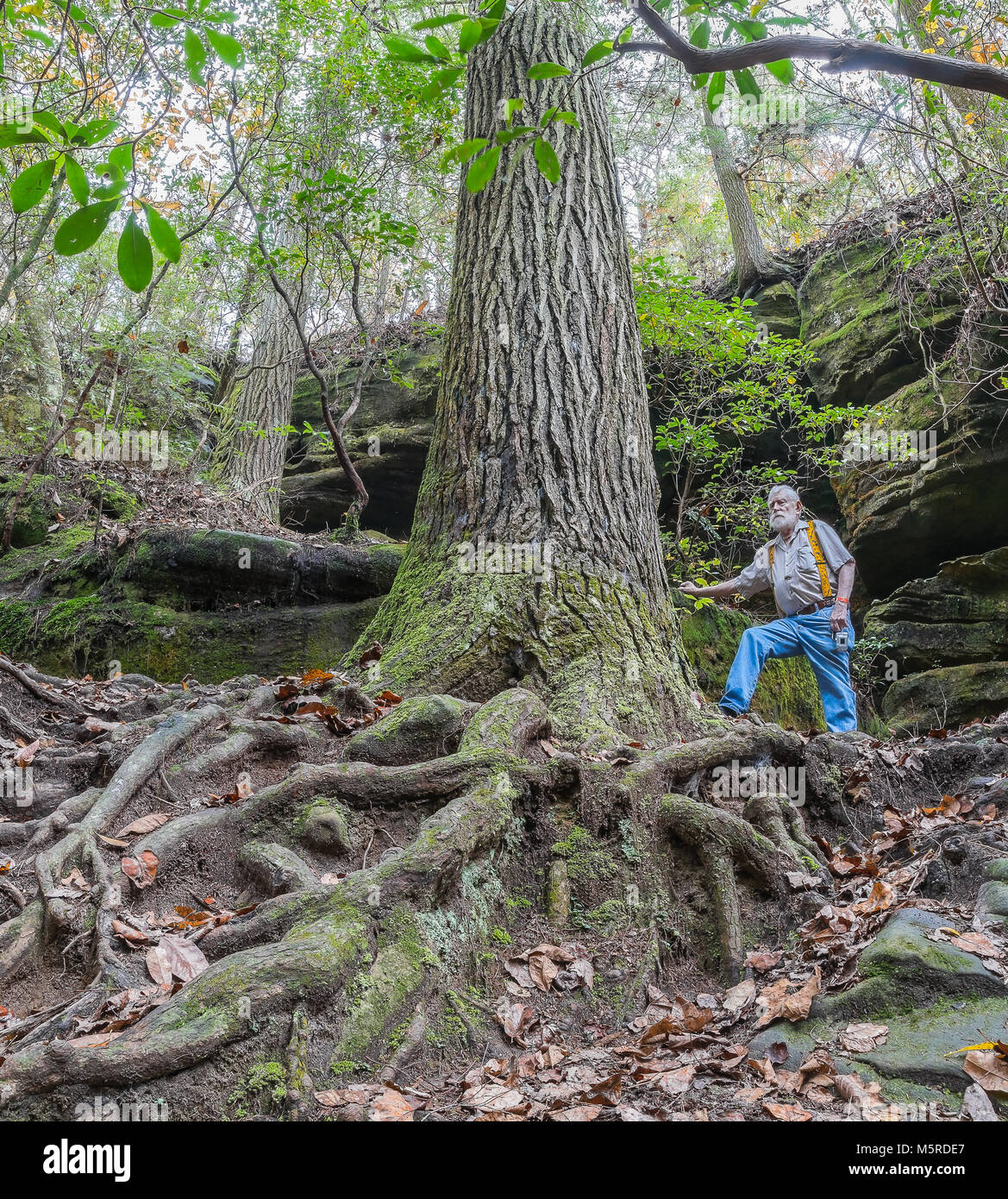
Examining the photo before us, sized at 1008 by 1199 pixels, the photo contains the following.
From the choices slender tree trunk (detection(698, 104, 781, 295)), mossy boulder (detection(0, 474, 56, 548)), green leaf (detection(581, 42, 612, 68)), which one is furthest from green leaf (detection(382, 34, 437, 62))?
slender tree trunk (detection(698, 104, 781, 295))

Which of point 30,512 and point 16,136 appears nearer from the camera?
point 16,136

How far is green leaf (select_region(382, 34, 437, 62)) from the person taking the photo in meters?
1.96

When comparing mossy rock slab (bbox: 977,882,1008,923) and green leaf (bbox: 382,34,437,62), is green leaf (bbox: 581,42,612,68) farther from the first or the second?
mossy rock slab (bbox: 977,882,1008,923)

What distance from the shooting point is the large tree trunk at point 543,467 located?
4012 millimetres

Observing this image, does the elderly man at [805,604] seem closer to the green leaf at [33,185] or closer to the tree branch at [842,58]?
the tree branch at [842,58]

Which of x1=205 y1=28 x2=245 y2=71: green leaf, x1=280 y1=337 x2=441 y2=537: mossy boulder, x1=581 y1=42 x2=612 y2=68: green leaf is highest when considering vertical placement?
x1=280 y1=337 x2=441 y2=537: mossy boulder

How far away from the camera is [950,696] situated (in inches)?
354

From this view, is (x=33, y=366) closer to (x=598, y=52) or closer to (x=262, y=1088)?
(x=598, y=52)

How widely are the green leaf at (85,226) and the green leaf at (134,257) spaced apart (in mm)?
48

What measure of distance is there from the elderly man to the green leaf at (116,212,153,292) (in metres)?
4.72

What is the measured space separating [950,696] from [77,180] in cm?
969

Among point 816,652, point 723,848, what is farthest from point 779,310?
point 723,848
